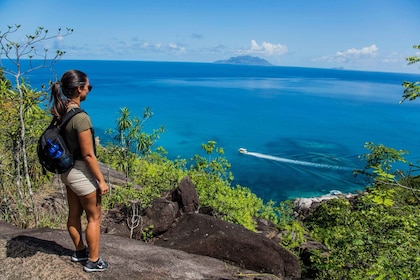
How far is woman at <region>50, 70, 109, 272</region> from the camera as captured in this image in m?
4.08

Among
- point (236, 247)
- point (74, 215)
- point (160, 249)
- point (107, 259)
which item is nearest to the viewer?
point (74, 215)

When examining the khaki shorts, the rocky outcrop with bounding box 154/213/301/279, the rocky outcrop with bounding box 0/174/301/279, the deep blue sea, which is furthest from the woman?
the deep blue sea

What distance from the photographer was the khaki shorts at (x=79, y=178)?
13.9ft

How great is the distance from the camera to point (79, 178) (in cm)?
425

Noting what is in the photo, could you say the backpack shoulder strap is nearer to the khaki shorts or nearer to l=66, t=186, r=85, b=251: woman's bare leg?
the khaki shorts

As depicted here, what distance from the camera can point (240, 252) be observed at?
21.6 feet

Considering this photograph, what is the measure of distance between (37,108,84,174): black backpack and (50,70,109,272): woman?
71 mm

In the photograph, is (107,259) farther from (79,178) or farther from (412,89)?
(412,89)

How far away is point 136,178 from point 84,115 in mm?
11176

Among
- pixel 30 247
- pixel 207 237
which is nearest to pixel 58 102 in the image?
pixel 30 247

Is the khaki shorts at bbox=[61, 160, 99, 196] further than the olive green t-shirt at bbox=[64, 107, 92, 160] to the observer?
Yes

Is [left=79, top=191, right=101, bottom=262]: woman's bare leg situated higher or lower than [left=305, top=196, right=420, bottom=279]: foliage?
higher

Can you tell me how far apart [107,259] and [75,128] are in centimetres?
234

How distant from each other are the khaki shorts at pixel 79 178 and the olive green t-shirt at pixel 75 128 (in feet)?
0.74
